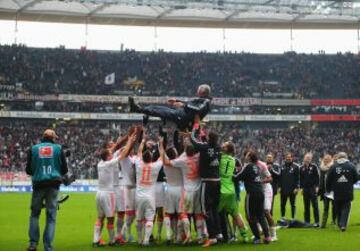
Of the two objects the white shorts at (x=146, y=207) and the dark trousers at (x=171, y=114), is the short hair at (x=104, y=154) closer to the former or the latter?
the white shorts at (x=146, y=207)

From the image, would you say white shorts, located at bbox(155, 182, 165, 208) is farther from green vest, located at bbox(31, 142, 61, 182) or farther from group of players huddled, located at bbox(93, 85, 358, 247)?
green vest, located at bbox(31, 142, 61, 182)

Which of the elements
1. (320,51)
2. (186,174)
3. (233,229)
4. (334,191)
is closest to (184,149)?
(186,174)

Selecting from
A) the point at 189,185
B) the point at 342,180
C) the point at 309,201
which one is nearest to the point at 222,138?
the point at 309,201

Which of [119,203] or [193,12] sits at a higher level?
[193,12]

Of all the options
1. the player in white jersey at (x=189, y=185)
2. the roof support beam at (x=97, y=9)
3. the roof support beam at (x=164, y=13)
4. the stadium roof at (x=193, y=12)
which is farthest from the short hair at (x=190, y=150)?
the roof support beam at (x=164, y=13)

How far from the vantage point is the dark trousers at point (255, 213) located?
41.9ft

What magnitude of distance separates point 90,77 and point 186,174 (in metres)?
45.3

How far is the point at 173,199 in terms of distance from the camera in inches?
500

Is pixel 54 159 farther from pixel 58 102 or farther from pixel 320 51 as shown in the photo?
pixel 320 51

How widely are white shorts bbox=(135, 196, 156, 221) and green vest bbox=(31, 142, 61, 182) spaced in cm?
200

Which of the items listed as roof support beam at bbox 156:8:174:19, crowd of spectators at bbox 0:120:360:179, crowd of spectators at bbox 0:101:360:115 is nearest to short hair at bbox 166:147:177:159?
crowd of spectators at bbox 0:120:360:179

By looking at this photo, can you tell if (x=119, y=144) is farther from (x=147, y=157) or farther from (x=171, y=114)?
(x=171, y=114)

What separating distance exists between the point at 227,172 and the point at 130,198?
7.24 ft

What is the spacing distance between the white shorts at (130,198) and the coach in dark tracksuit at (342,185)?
5650mm
